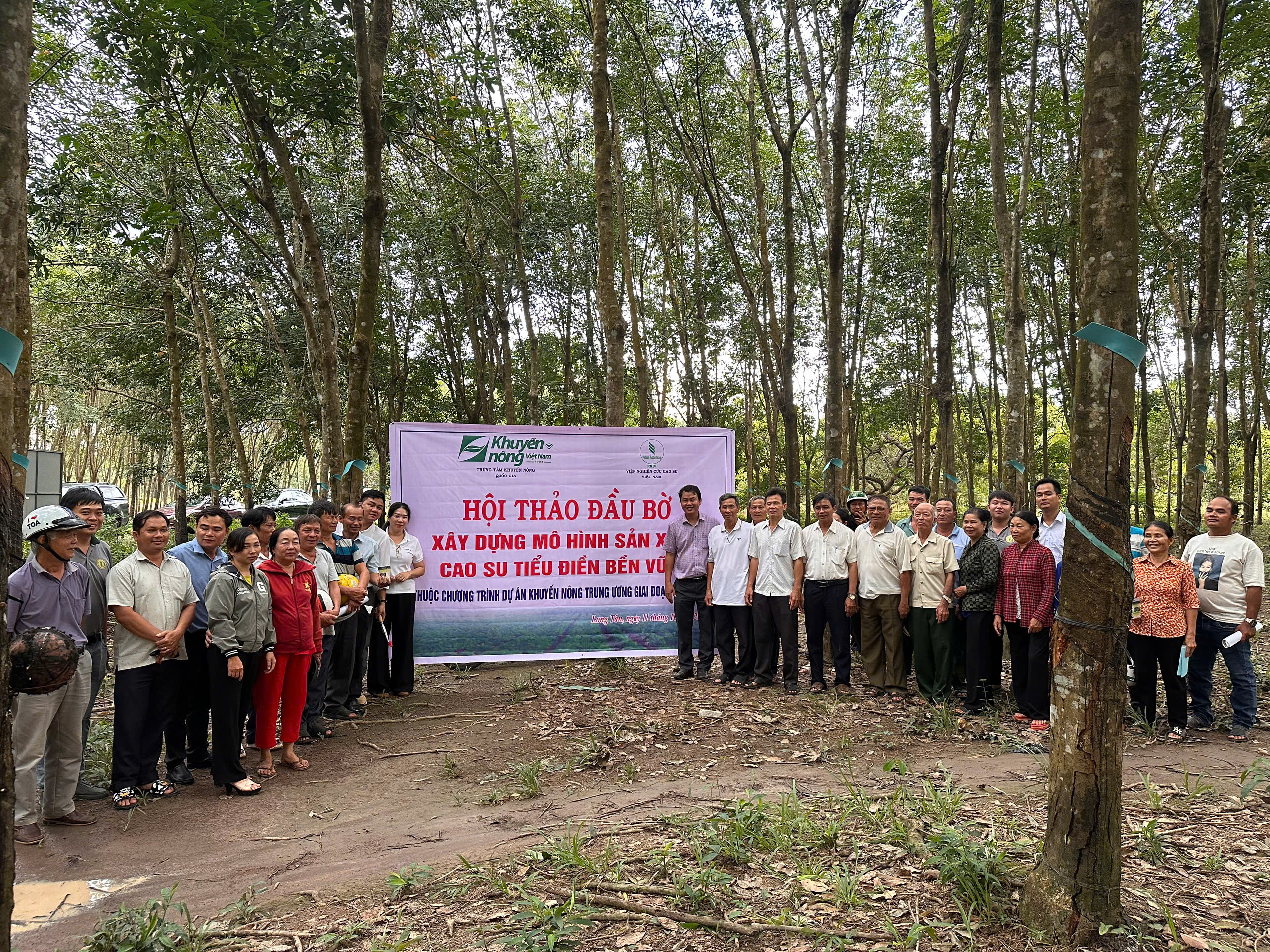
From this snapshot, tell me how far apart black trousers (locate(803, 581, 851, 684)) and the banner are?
47.7 inches

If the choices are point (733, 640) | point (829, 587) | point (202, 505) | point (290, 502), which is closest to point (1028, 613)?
point (829, 587)

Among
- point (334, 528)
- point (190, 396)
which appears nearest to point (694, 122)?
point (334, 528)

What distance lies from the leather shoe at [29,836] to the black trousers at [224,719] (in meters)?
0.85

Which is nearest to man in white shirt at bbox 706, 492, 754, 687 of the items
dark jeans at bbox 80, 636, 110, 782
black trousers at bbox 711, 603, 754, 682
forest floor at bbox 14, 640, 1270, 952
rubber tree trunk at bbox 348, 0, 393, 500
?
black trousers at bbox 711, 603, 754, 682

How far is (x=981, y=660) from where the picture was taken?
19.5 ft

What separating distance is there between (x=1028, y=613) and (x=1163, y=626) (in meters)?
0.82

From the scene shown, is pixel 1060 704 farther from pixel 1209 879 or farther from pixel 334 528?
pixel 334 528

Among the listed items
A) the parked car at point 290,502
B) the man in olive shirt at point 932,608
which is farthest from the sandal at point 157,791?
the parked car at point 290,502

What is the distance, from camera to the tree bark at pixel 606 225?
7.40 meters

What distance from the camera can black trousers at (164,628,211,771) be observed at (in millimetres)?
4793

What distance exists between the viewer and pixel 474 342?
698 inches

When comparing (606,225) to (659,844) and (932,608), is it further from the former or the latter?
(659,844)

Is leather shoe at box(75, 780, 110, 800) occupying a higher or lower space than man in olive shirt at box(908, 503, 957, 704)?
lower

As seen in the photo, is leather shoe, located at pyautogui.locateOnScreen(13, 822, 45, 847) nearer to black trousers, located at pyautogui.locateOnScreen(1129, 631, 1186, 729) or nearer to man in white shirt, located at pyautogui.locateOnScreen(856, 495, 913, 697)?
man in white shirt, located at pyautogui.locateOnScreen(856, 495, 913, 697)
